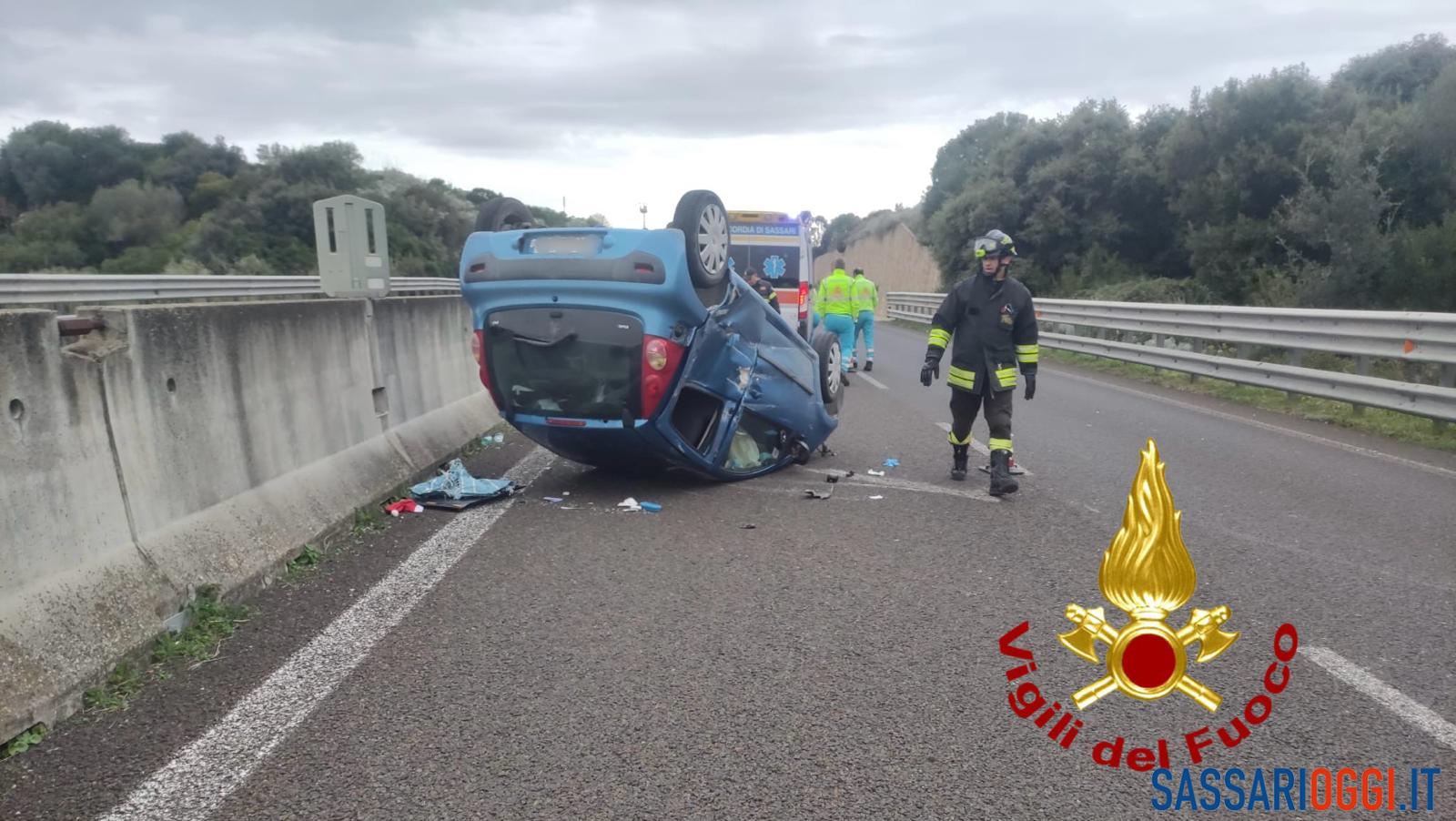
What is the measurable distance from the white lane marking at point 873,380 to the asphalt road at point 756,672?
7293 mm

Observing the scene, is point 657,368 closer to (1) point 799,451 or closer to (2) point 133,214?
(1) point 799,451

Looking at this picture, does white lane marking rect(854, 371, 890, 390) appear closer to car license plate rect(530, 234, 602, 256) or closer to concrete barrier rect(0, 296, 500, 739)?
car license plate rect(530, 234, 602, 256)

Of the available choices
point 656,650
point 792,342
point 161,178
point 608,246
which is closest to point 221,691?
point 656,650

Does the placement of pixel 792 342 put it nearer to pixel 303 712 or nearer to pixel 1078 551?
pixel 1078 551

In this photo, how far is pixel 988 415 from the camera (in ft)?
24.4

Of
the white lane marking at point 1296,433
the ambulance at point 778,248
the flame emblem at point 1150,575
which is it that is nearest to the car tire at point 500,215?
the flame emblem at point 1150,575

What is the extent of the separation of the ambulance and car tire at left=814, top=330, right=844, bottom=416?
7.92 meters

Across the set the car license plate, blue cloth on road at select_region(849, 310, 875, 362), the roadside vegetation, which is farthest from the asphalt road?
the roadside vegetation

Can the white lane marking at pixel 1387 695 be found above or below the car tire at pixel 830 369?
below

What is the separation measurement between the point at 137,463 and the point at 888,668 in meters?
3.28

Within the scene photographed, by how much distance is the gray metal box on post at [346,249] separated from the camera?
7215 mm

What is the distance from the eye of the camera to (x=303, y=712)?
354cm

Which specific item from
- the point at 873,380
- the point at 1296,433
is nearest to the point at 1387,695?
the point at 1296,433

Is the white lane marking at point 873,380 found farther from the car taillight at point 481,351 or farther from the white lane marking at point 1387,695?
the white lane marking at point 1387,695
